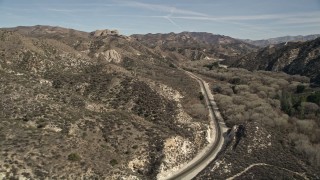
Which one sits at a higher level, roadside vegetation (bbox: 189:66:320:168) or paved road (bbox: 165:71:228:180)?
roadside vegetation (bbox: 189:66:320:168)

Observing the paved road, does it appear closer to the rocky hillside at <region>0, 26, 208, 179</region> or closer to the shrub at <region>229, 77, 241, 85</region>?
the rocky hillside at <region>0, 26, 208, 179</region>

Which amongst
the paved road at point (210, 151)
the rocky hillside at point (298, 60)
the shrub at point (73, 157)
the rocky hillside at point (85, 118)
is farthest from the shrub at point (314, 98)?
the shrub at point (73, 157)

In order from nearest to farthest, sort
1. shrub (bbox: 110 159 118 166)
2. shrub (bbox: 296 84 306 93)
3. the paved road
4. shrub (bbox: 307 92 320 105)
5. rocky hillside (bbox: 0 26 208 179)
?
rocky hillside (bbox: 0 26 208 179), shrub (bbox: 110 159 118 166), the paved road, shrub (bbox: 307 92 320 105), shrub (bbox: 296 84 306 93)

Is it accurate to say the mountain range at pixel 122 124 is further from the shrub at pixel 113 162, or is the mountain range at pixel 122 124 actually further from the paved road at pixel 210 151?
the paved road at pixel 210 151

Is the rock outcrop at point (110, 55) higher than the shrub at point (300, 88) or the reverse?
higher

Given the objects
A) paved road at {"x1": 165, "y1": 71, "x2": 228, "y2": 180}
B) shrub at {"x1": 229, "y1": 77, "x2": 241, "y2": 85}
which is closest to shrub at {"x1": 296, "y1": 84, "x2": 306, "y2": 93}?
shrub at {"x1": 229, "y1": 77, "x2": 241, "y2": 85}

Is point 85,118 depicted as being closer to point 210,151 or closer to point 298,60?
point 210,151

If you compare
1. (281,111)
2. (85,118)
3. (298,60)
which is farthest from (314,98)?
(298,60)

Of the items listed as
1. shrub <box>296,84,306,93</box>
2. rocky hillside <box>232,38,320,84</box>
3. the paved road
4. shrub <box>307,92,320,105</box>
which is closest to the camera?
the paved road

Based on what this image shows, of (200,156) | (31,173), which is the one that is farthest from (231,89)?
(31,173)
